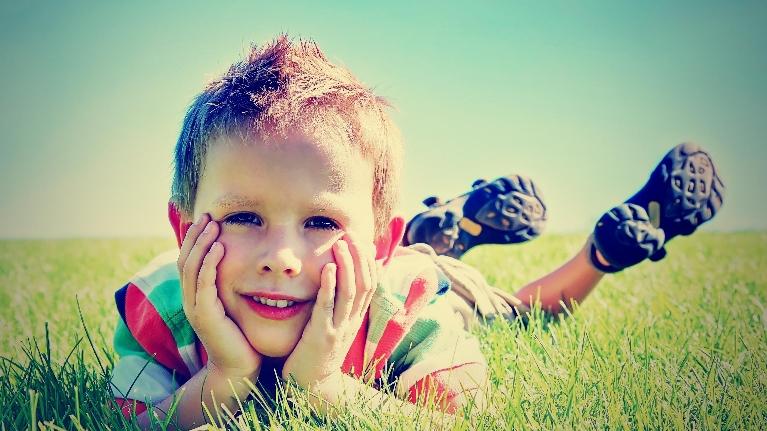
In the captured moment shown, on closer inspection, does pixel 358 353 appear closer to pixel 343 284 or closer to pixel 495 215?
pixel 343 284

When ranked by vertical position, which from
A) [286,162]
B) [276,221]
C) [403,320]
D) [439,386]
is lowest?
[439,386]

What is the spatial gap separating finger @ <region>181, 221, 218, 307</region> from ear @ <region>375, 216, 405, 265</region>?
593mm

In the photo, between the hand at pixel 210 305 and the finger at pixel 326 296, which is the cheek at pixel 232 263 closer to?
the hand at pixel 210 305

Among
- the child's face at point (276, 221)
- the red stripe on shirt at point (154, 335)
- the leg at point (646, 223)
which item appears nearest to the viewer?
the child's face at point (276, 221)

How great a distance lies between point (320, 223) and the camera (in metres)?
1.71

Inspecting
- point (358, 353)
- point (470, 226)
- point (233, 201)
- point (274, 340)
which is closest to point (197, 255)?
point (233, 201)

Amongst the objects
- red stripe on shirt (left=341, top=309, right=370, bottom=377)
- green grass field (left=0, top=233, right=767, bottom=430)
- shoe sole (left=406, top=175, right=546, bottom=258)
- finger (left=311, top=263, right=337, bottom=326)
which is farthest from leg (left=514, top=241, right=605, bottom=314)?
finger (left=311, top=263, right=337, bottom=326)

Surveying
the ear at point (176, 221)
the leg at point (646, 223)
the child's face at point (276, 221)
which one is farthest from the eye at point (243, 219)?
the leg at point (646, 223)

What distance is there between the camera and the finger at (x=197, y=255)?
1639 millimetres

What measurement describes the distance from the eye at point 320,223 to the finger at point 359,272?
5 centimetres

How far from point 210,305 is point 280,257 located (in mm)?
238

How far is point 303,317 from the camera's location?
1.72m

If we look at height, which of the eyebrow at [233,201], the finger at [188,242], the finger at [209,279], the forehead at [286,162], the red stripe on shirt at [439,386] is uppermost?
the forehead at [286,162]

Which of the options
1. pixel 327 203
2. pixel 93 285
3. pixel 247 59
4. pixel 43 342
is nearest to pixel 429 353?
pixel 327 203
